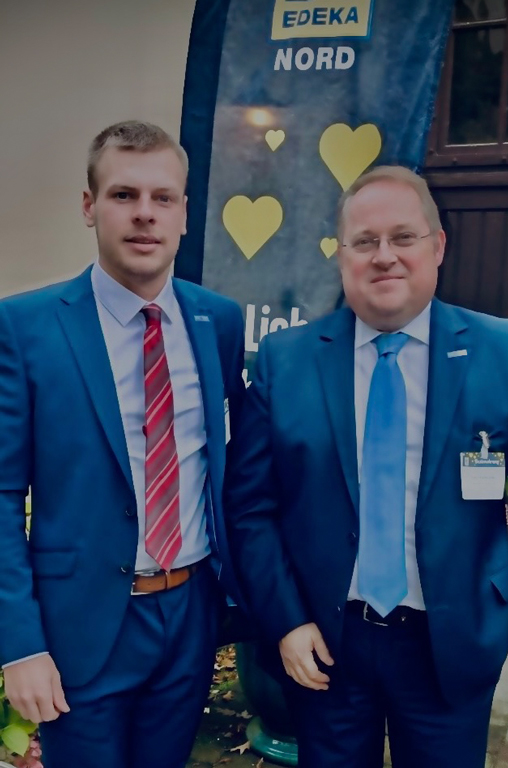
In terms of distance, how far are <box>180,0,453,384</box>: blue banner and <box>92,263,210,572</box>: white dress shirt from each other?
3.54ft

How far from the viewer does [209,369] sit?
1625 millimetres

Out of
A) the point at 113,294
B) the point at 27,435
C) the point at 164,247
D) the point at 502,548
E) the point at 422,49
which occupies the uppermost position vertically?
the point at 422,49

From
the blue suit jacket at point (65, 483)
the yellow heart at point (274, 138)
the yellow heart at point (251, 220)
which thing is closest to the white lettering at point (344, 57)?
the yellow heart at point (274, 138)

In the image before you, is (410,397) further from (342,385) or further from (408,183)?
(408,183)

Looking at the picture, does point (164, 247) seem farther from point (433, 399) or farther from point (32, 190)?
point (32, 190)

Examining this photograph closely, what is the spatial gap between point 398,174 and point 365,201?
3.7 inches

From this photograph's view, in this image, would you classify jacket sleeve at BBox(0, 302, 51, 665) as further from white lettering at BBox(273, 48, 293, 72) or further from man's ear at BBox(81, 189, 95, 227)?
white lettering at BBox(273, 48, 293, 72)

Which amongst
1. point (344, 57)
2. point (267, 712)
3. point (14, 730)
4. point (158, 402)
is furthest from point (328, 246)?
point (14, 730)

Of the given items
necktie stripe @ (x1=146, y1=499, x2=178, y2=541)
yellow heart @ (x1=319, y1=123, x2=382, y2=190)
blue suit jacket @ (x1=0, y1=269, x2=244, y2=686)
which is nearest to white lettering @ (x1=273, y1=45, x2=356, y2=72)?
yellow heart @ (x1=319, y1=123, x2=382, y2=190)

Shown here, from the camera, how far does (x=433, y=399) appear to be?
4.72ft

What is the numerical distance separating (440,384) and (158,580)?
72 cm

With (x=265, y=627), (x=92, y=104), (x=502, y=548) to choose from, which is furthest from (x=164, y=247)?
(x=92, y=104)

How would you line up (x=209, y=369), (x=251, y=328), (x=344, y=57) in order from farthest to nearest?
(x=251, y=328) → (x=344, y=57) → (x=209, y=369)

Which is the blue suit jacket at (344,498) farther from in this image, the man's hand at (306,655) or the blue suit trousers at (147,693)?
the blue suit trousers at (147,693)
